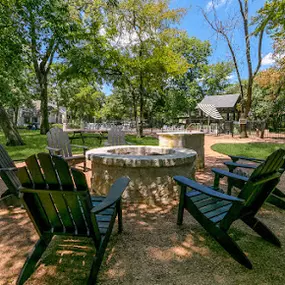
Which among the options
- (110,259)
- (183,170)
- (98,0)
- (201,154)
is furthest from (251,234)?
(98,0)

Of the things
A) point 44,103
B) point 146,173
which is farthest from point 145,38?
point 146,173

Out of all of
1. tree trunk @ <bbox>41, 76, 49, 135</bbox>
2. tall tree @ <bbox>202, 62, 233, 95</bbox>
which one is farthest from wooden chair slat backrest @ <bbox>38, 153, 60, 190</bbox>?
tall tree @ <bbox>202, 62, 233, 95</bbox>

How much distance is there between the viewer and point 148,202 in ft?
10.8

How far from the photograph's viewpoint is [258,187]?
1.95m

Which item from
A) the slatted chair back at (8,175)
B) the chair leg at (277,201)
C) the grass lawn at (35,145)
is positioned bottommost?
the chair leg at (277,201)

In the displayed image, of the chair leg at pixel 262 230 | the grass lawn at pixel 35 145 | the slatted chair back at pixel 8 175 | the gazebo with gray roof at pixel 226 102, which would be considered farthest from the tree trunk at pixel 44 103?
the gazebo with gray roof at pixel 226 102

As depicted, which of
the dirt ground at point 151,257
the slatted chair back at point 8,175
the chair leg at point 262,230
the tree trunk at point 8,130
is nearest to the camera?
the dirt ground at point 151,257

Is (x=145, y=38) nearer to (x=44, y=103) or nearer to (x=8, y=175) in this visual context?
(x=44, y=103)

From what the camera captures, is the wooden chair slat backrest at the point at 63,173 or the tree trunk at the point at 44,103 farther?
the tree trunk at the point at 44,103

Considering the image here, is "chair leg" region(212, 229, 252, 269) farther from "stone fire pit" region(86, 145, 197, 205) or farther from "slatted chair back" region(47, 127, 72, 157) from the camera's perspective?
"slatted chair back" region(47, 127, 72, 157)

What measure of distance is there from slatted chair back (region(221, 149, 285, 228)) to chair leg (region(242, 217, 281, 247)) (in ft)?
0.34

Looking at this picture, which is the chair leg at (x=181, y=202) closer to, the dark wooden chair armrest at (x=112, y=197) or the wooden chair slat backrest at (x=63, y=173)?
the dark wooden chair armrest at (x=112, y=197)

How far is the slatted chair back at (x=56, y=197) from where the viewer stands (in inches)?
57.7

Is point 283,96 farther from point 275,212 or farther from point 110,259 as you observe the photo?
point 110,259
